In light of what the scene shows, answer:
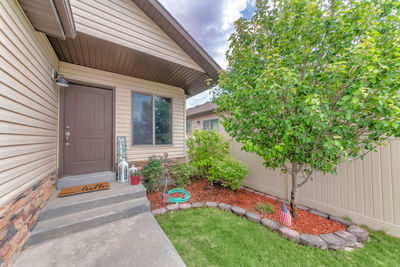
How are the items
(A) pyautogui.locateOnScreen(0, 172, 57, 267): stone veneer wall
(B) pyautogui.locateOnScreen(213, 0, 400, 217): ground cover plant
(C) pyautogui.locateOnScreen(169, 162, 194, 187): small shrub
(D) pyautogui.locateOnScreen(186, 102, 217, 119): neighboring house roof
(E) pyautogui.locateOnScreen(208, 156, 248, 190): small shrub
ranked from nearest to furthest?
(A) pyautogui.locateOnScreen(0, 172, 57, 267): stone veneer wall < (B) pyautogui.locateOnScreen(213, 0, 400, 217): ground cover plant < (E) pyautogui.locateOnScreen(208, 156, 248, 190): small shrub < (C) pyautogui.locateOnScreen(169, 162, 194, 187): small shrub < (D) pyautogui.locateOnScreen(186, 102, 217, 119): neighboring house roof

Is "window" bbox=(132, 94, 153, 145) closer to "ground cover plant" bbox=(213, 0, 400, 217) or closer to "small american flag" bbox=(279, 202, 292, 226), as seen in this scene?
"ground cover plant" bbox=(213, 0, 400, 217)

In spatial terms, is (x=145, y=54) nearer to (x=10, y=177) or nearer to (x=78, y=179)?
(x=10, y=177)

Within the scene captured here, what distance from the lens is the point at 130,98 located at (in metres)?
3.78

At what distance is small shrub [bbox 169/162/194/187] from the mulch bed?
0.21m

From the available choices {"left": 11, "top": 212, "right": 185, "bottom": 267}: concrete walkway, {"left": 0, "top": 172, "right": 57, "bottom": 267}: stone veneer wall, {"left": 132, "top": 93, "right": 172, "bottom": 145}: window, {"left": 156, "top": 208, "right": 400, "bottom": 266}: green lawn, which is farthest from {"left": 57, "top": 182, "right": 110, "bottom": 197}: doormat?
{"left": 156, "top": 208, "right": 400, "bottom": 266}: green lawn

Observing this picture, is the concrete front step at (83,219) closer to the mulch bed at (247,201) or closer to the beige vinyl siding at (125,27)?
the mulch bed at (247,201)

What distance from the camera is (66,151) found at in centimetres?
308

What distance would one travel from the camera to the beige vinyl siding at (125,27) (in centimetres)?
244

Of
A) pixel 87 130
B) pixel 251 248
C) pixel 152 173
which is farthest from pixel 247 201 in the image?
pixel 87 130

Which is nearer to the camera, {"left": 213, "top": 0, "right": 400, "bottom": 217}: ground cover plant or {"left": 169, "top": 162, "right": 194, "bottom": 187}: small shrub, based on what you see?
{"left": 213, "top": 0, "right": 400, "bottom": 217}: ground cover plant

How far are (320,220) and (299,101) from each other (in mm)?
2194

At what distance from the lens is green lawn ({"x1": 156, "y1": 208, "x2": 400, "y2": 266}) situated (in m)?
1.75

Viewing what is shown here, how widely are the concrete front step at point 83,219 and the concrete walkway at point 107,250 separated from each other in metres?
0.07

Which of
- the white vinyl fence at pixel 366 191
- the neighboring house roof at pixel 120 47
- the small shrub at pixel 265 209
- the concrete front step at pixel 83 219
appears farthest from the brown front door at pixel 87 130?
the white vinyl fence at pixel 366 191
